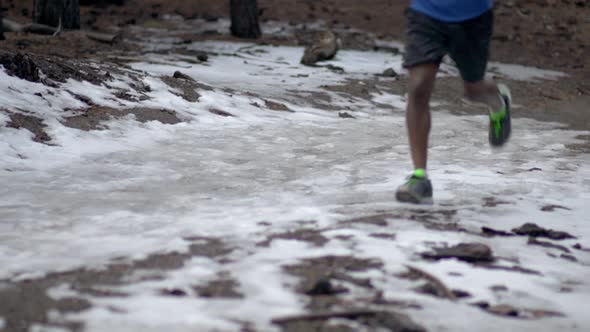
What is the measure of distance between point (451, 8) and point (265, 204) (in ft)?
4.84

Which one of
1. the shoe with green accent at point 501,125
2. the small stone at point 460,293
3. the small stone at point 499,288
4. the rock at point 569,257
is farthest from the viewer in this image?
the shoe with green accent at point 501,125

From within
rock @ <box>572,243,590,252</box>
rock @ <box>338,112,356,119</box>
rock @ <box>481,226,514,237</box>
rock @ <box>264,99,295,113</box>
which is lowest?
rock @ <box>338,112,356,119</box>

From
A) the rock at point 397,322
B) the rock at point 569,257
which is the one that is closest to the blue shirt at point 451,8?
Answer: the rock at point 569,257

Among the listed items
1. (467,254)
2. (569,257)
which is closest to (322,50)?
(569,257)

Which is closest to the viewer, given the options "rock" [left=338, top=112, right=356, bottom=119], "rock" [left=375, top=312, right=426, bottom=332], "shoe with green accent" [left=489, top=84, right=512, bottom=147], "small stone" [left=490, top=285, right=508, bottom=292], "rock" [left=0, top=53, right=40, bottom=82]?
"rock" [left=375, top=312, right=426, bottom=332]

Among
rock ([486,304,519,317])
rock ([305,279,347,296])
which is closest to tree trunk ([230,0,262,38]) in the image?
rock ([305,279,347,296])

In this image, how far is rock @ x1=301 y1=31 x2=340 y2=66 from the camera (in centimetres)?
1284

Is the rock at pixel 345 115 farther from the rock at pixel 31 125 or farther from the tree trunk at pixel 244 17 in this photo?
Answer: the tree trunk at pixel 244 17

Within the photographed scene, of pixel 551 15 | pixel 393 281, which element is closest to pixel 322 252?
pixel 393 281

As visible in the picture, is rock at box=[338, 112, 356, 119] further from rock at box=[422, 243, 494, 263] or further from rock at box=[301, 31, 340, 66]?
rock at box=[422, 243, 494, 263]

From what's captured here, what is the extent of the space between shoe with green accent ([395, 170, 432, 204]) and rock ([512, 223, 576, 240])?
579 mm

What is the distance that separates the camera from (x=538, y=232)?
14.7 ft

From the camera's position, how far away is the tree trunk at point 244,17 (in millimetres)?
15750

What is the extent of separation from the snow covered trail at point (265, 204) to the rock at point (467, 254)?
0.07m
